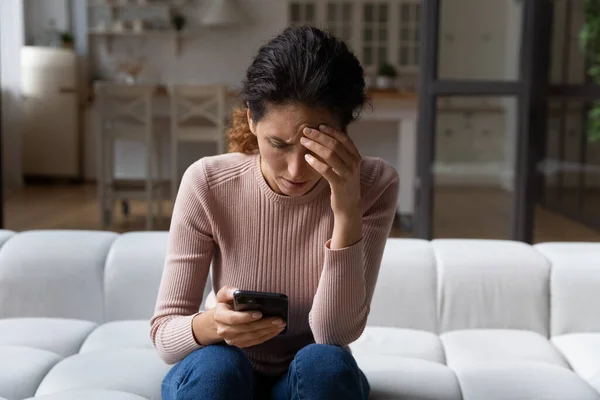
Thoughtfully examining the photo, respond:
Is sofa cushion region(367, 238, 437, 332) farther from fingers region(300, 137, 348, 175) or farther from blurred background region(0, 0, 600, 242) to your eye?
fingers region(300, 137, 348, 175)

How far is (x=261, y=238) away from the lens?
155cm

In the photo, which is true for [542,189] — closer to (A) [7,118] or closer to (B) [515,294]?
(B) [515,294]

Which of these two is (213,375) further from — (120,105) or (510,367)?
(120,105)

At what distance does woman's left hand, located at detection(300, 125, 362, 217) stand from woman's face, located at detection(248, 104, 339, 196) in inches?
1.0

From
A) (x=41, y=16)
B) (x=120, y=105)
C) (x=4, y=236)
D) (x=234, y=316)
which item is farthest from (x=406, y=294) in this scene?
(x=41, y=16)

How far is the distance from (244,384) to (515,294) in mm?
1046

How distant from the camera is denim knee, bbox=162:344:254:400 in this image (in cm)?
134

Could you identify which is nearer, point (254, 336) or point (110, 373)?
point (254, 336)

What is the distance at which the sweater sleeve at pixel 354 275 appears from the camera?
4.68 ft

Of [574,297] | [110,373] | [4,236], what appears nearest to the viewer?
[110,373]

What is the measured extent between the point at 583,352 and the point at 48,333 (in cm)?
138

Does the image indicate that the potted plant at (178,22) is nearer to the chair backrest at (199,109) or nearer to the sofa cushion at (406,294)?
the chair backrest at (199,109)

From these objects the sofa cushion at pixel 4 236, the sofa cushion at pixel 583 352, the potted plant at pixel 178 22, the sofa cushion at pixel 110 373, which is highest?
the potted plant at pixel 178 22

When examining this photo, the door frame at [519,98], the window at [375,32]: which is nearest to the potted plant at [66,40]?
the window at [375,32]
